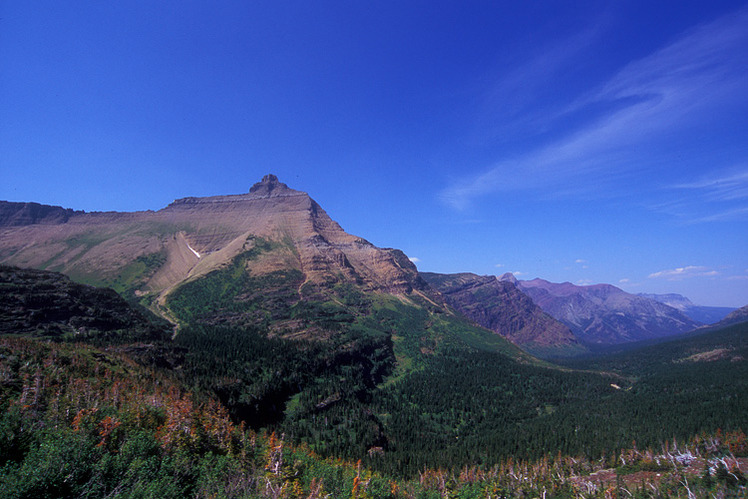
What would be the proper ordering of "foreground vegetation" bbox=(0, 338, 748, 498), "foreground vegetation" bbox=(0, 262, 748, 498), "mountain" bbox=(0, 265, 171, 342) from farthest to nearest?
1. "mountain" bbox=(0, 265, 171, 342)
2. "foreground vegetation" bbox=(0, 262, 748, 498)
3. "foreground vegetation" bbox=(0, 338, 748, 498)

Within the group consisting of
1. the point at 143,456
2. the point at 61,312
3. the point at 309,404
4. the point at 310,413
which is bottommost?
the point at 310,413

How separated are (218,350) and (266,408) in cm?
3214

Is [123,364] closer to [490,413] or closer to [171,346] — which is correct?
[171,346]

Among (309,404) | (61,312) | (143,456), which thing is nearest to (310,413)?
(309,404)

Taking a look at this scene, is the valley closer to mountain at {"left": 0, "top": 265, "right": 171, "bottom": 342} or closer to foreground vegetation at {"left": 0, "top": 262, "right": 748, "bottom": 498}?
foreground vegetation at {"left": 0, "top": 262, "right": 748, "bottom": 498}

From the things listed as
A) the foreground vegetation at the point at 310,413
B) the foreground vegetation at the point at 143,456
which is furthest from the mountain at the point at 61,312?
the foreground vegetation at the point at 143,456

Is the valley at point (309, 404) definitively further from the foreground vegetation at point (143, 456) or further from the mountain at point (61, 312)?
the mountain at point (61, 312)

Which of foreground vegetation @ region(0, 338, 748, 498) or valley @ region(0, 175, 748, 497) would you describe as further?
valley @ region(0, 175, 748, 497)

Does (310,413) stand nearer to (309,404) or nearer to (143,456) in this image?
(309,404)

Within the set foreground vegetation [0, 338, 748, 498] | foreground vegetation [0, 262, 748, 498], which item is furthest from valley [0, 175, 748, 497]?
foreground vegetation [0, 262, 748, 498]

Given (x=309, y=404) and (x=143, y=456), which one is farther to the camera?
(x=309, y=404)

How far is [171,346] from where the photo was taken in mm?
100438

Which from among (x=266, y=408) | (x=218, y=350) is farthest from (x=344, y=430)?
(x=218, y=350)

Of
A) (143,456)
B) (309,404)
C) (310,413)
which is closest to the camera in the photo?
(143,456)
